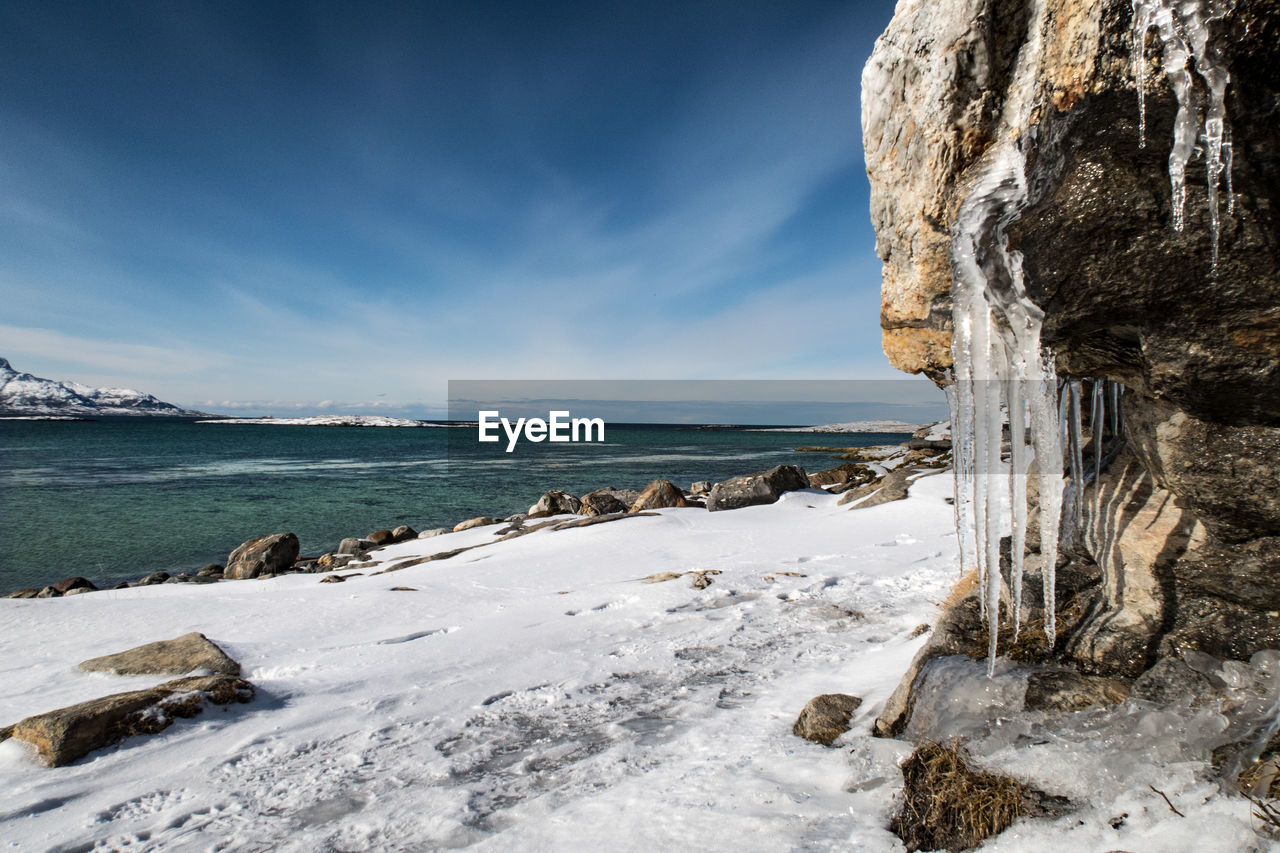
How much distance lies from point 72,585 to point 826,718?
18.9 metres

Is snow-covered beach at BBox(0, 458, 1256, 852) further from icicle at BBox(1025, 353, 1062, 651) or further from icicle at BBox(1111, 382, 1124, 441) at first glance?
icicle at BBox(1111, 382, 1124, 441)

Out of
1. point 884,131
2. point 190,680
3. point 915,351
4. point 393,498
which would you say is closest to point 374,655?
point 190,680

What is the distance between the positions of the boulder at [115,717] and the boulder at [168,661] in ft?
1.75

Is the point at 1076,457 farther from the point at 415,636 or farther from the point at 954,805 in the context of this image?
the point at 415,636

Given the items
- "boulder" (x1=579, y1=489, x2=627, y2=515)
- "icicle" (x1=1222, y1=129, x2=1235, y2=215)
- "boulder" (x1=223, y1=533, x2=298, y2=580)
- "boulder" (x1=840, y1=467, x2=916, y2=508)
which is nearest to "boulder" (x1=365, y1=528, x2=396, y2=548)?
"boulder" (x1=223, y1=533, x2=298, y2=580)

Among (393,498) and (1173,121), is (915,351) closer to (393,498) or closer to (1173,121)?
(1173,121)

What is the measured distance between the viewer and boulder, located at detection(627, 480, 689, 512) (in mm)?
17938

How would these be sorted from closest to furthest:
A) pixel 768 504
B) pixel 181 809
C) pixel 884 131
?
pixel 181 809, pixel 884 131, pixel 768 504

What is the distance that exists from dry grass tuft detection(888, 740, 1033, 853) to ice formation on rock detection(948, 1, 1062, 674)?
1030mm

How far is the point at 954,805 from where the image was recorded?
3.21m

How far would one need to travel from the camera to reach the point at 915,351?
5168mm

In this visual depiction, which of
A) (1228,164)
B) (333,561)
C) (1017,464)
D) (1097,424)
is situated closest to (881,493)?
(1097,424)

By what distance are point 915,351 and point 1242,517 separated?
94.2 inches

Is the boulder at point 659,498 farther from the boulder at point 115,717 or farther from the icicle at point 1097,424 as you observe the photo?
the icicle at point 1097,424
